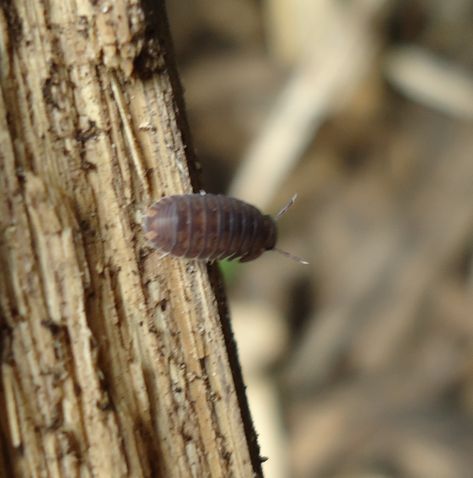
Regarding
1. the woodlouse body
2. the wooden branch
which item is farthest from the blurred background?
the wooden branch

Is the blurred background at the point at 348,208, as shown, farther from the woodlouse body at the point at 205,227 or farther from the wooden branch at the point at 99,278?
the wooden branch at the point at 99,278

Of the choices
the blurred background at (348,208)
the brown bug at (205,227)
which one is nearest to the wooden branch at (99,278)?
the brown bug at (205,227)

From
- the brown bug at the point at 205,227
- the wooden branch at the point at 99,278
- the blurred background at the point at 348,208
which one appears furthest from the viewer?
the blurred background at the point at 348,208

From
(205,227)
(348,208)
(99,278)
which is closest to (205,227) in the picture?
(205,227)

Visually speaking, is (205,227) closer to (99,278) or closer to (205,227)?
(205,227)

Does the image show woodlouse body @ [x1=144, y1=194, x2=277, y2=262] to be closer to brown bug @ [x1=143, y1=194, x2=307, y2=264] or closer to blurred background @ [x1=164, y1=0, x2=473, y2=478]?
brown bug @ [x1=143, y1=194, x2=307, y2=264]

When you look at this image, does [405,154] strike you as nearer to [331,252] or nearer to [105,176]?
[331,252]

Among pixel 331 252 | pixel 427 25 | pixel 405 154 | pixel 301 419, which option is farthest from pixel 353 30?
pixel 301 419
